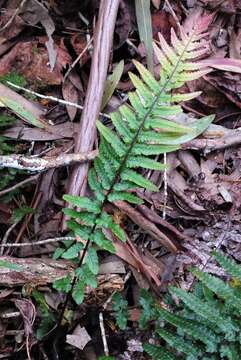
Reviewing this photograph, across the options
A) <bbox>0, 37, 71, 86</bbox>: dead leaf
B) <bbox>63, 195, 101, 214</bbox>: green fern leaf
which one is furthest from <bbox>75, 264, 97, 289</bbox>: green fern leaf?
<bbox>0, 37, 71, 86</bbox>: dead leaf

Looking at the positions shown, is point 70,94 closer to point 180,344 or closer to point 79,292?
point 79,292

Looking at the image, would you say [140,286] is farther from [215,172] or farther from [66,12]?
[66,12]

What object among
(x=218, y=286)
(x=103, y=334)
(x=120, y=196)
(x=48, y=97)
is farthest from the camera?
(x=48, y=97)

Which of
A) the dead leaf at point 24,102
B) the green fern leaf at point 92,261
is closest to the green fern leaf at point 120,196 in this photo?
the green fern leaf at point 92,261

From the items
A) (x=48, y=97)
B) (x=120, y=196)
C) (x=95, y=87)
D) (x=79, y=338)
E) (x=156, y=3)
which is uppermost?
(x=156, y=3)

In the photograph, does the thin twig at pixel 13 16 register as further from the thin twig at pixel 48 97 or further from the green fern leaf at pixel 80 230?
the green fern leaf at pixel 80 230

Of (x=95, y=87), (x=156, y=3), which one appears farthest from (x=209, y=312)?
(x=156, y=3)

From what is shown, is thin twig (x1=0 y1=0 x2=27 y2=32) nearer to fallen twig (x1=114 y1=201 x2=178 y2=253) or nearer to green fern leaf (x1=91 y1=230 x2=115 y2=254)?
fallen twig (x1=114 y1=201 x2=178 y2=253)
